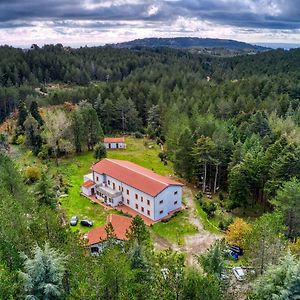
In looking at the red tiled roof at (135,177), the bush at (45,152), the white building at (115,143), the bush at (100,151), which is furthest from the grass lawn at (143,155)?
the bush at (45,152)

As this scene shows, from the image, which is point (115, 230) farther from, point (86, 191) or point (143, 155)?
point (143, 155)

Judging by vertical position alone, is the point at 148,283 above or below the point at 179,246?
above

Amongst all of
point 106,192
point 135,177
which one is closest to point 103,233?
point 135,177

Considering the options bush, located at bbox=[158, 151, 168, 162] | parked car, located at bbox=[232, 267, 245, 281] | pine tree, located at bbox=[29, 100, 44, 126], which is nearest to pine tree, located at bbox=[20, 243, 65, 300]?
parked car, located at bbox=[232, 267, 245, 281]

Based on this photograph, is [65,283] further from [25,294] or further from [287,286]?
[287,286]

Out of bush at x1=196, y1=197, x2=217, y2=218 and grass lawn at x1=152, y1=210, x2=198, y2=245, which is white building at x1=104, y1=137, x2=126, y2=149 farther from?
grass lawn at x1=152, y1=210, x2=198, y2=245

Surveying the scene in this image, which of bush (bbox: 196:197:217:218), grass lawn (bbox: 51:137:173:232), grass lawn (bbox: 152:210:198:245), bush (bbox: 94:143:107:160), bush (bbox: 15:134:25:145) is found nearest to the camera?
grass lawn (bbox: 152:210:198:245)

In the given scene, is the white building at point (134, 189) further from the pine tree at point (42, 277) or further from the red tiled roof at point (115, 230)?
the pine tree at point (42, 277)

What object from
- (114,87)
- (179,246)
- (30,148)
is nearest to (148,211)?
(179,246)
